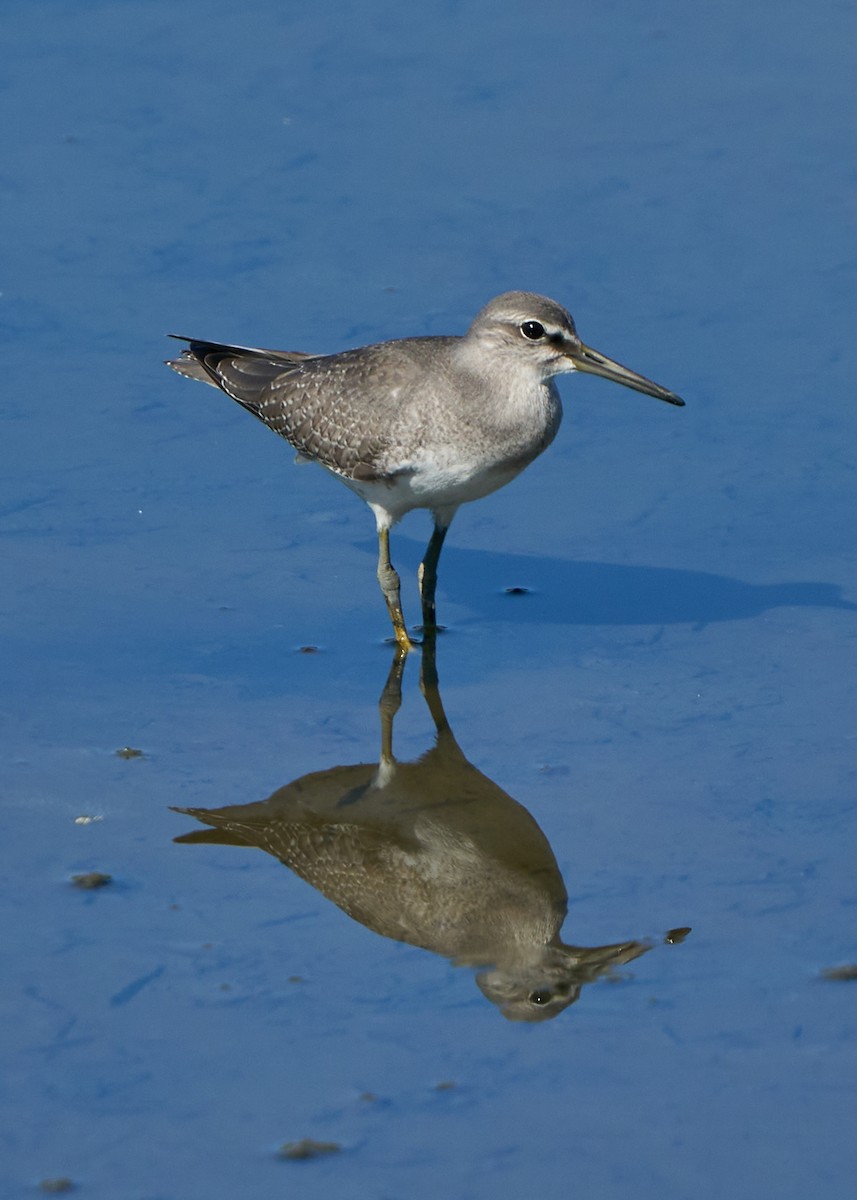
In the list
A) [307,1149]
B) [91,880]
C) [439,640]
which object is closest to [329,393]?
[439,640]

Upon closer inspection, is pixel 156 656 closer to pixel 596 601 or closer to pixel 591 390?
pixel 596 601

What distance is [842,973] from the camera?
6082 millimetres

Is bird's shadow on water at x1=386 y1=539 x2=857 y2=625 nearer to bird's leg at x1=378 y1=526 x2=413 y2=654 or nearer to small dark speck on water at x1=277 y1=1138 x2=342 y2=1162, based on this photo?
bird's leg at x1=378 y1=526 x2=413 y2=654

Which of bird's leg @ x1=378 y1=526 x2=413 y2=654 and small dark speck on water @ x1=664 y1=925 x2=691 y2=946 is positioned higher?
bird's leg @ x1=378 y1=526 x2=413 y2=654

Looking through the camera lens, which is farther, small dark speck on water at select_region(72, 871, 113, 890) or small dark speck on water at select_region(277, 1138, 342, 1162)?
small dark speck on water at select_region(72, 871, 113, 890)

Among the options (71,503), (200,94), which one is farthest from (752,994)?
(200,94)

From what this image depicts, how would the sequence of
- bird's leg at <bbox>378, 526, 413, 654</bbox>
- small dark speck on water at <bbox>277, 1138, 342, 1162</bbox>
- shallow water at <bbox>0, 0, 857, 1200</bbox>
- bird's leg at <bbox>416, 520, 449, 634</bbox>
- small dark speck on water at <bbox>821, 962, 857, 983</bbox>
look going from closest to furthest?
small dark speck on water at <bbox>277, 1138, 342, 1162</bbox> → shallow water at <bbox>0, 0, 857, 1200</bbox> → small dark speck on water at <bbox>821, 962, 857, 983</bbox> → bird's leg at <bbox>378, 526, 413, 654</bbox> → bird's leg at <bbox>416, 520, 449, 634</bbox>

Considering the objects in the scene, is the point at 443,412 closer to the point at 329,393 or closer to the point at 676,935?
the point at 329,393

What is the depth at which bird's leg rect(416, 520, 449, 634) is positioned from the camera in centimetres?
866

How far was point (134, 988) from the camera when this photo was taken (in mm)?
6086

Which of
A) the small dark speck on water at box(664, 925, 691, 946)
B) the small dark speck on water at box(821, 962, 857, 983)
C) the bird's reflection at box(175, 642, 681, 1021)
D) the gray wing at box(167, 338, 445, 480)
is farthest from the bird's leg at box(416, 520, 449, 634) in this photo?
the small dark speck on water at box(821, 962, 857, 983)

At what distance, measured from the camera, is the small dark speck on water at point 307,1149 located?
17.5 feet

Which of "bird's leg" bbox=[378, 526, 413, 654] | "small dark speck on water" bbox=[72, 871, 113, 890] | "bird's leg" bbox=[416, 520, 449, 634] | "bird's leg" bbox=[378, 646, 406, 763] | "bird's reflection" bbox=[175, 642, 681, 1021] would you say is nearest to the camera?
"bird's reflection" bbox=[175, 642, 681, 1021]

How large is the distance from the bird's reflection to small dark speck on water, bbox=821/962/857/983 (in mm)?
598
